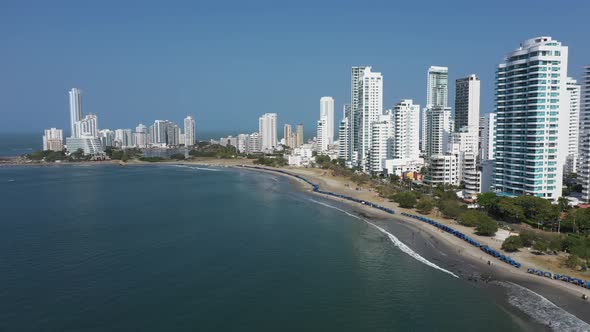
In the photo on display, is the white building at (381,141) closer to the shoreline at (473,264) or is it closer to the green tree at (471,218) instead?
the shoreline at (473,264)

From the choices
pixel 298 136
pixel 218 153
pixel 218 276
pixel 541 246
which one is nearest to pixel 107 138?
pixel 218 153

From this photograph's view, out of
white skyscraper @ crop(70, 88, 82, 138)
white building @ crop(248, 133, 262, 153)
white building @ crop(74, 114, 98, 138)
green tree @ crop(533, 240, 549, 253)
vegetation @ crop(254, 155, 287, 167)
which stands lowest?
green tree @ crop(533, 240, 549, 253)

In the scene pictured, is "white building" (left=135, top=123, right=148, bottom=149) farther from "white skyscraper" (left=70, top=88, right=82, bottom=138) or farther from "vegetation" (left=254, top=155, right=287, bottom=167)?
"vegetation" (left=254, top=155, right=287, bottom=167)

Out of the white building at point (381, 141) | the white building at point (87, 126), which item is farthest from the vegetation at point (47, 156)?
the white building at point (381, 141)

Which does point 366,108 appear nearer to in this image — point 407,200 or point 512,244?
point 407,200

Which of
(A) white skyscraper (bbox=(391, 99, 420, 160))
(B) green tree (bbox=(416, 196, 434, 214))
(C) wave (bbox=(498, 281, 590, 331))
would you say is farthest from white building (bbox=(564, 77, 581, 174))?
(C) wave (bbox=(498, 281, 590, 331))
